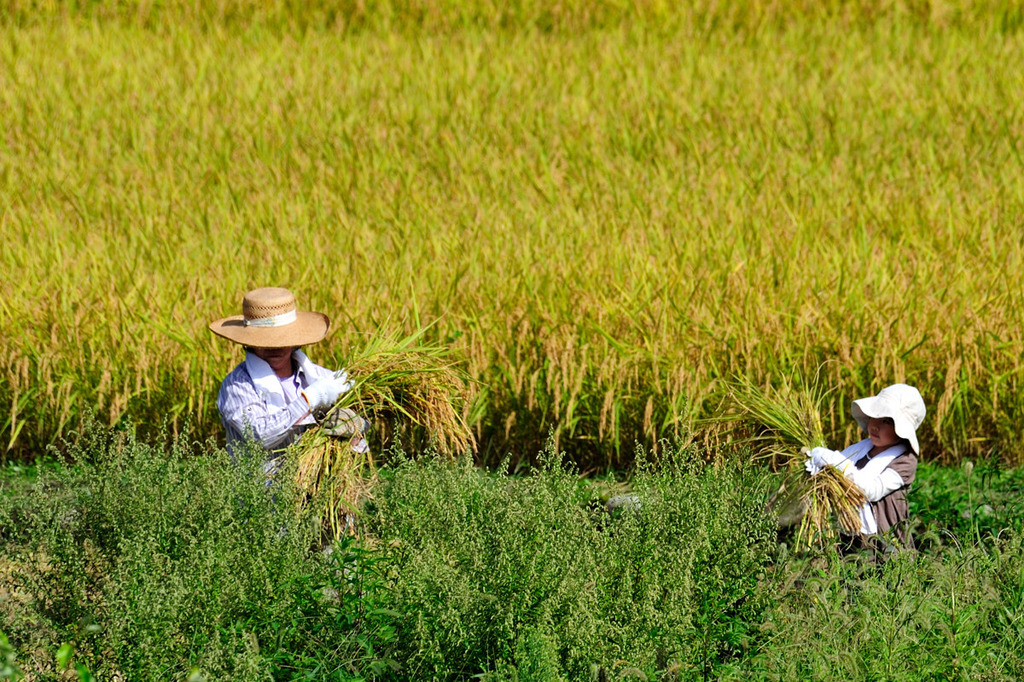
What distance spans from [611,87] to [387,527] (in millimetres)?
5123

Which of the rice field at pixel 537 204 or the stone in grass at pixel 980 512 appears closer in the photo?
the stone in grass at pixel 980 512

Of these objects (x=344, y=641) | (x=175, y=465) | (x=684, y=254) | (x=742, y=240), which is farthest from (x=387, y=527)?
(x=742, y=240)

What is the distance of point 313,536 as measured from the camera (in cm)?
301

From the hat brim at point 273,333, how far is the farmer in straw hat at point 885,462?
156 cm

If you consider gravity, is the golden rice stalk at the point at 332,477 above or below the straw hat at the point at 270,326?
below

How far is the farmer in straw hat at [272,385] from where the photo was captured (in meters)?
3.36

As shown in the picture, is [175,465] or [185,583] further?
[175,465]

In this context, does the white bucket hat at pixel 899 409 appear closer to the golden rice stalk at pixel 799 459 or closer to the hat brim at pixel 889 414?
the hat brim at pixel 889 414

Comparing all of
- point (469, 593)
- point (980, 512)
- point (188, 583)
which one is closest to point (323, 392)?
point (188, 583)

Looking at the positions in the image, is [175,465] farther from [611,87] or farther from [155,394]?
[611,87]

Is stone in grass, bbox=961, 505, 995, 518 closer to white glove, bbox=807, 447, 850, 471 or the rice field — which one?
the rice field

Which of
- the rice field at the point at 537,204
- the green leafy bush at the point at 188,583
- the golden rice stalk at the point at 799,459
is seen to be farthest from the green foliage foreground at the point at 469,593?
the rice field at the point at 537,204

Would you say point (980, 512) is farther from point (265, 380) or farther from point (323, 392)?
point (265, 380)

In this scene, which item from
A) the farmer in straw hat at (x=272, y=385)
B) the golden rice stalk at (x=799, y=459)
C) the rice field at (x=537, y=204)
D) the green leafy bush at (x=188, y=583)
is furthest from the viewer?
the rice field at (x=537, y=204)
